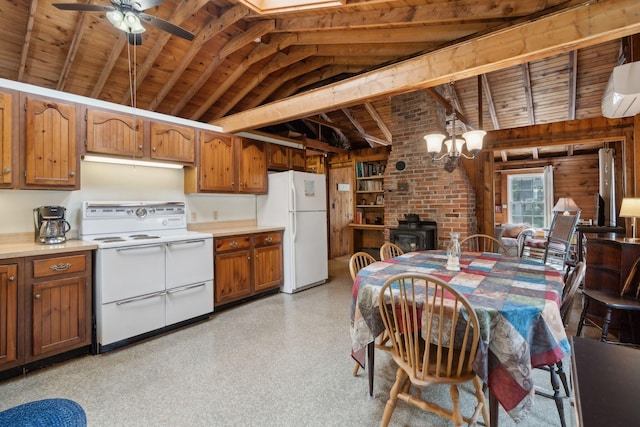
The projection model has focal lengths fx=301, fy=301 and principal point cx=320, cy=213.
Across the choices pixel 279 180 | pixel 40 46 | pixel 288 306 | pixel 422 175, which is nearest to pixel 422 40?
pixel 422 175

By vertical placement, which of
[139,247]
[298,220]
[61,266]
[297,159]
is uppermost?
[297,159]

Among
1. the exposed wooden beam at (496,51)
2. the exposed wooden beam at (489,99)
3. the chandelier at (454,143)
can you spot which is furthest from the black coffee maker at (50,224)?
the exposed wooden beam at (489,99)

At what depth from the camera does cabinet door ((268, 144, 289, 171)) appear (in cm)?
461

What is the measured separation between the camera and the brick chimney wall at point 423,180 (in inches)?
171

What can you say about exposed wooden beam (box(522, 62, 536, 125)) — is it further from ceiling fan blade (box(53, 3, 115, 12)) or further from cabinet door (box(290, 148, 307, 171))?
ceiling fan blade (box(53, 3, 115, 12))

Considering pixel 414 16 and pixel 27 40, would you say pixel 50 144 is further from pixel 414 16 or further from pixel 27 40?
pixel 414 16

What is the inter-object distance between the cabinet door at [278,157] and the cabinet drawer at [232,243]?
128 cm

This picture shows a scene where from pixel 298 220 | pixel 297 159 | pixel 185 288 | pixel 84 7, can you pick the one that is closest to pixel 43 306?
pixel 185 288

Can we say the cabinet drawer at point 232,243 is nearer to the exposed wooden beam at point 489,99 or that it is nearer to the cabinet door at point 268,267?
the cabinet door at point 268,267

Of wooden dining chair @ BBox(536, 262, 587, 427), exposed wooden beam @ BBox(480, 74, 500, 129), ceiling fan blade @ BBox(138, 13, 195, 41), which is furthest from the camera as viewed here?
exposed wooden beam @ BBox(480, 74, 500, 129)

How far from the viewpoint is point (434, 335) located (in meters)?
1.53

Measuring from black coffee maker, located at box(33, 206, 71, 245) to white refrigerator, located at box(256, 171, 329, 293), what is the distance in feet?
8.04

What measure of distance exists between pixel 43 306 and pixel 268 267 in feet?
7.76

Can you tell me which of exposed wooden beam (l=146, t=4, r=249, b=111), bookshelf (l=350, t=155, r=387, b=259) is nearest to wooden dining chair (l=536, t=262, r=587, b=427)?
exposed wooden beam (l=146, t=4, r=249, b=111)
